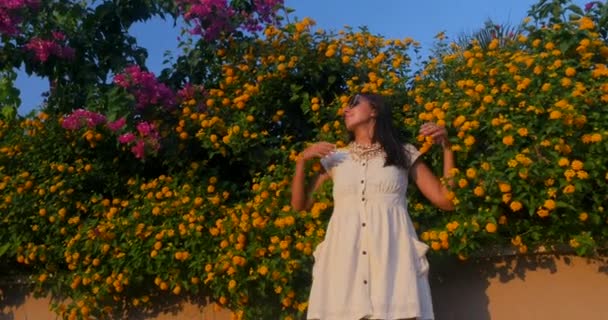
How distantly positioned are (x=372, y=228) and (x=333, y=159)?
0.40 metres

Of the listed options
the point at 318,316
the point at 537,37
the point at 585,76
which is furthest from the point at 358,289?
the point at 537,37

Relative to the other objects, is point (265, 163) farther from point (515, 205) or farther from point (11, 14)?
point (11, 14)

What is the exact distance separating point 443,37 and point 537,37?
0.77 meters

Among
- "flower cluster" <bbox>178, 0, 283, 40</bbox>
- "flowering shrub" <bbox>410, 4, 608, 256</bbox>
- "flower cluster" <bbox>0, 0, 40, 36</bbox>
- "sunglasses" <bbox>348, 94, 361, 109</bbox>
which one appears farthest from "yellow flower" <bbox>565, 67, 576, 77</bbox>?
"flower cluster" <bbox>0, 0, 40, 36</bbox>

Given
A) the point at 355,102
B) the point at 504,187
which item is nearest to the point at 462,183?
the point at 504,187

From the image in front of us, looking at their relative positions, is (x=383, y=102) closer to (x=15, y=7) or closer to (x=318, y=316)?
(x=318, y=316)

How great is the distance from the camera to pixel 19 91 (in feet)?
22.3

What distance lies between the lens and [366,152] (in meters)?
3.21

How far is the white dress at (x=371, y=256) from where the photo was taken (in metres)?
2.94

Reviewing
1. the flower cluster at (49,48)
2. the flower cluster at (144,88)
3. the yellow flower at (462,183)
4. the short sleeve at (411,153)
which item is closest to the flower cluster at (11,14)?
the flower cluster at (49,48)

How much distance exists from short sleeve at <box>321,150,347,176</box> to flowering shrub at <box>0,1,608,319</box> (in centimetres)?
46

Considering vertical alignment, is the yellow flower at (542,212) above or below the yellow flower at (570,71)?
below

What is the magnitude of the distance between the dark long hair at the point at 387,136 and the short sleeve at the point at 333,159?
0.15 meters

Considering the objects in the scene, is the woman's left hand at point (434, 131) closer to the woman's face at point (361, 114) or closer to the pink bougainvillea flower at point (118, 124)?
the woman's face at point (361, 114)
